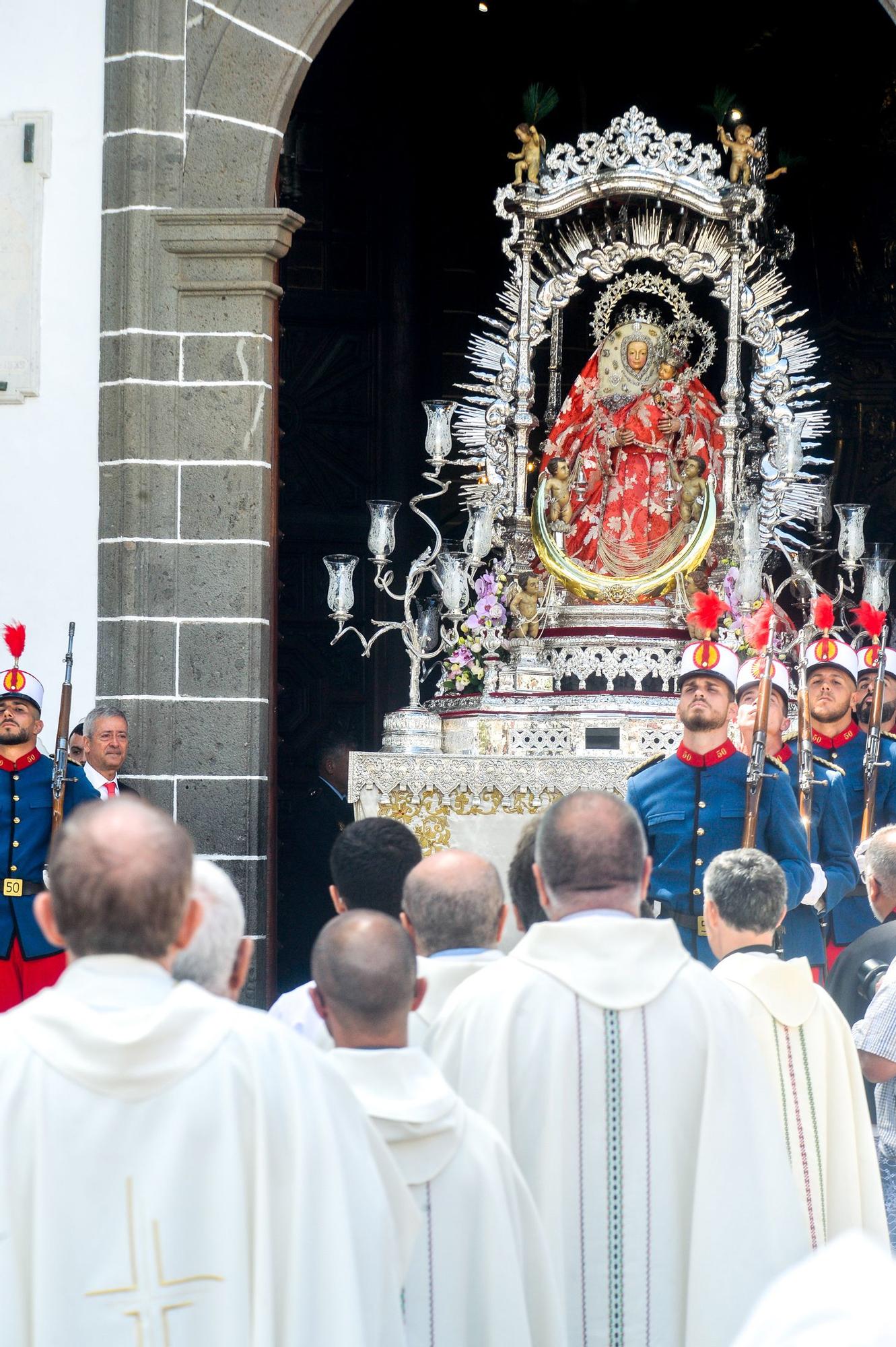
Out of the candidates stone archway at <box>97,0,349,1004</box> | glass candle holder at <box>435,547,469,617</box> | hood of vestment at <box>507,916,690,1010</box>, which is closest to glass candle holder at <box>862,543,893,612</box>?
glass candle holder at <box>435,547,469,617</box>

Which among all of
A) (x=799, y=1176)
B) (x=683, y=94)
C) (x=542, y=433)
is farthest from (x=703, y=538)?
(x=799, y=1176)

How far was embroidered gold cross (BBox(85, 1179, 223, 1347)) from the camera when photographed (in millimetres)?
2334

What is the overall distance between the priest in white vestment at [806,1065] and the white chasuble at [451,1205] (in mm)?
1006

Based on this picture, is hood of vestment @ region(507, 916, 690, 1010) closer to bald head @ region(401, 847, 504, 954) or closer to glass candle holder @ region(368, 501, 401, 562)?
bald head @ region(401, 847, 504, 954)

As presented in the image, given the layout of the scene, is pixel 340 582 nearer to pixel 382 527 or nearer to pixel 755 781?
pixel 382 527

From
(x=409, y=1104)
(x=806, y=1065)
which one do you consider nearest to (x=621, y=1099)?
(x=409, y=1104)

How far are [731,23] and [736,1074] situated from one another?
28.5 feet

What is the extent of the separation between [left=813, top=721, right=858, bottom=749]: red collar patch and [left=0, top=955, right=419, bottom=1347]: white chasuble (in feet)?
15.3

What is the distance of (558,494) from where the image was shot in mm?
8703

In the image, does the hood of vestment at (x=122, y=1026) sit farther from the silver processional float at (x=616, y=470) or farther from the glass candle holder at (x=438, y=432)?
the glass candle holder at (x=438, y=432)

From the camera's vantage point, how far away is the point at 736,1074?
3.14 meters

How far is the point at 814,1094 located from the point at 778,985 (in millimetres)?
230

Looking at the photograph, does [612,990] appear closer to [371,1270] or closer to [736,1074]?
[736,1074]

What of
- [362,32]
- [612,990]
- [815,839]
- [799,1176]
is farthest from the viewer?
[362,32]
